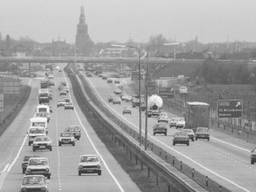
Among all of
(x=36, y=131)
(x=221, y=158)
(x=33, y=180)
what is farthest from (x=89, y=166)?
(x=36, y=131)

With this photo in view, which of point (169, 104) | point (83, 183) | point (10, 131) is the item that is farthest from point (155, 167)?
point (169, 104)

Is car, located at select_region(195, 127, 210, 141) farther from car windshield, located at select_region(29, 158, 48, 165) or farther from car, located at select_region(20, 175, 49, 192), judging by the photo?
car, located at select_region(20, 175, 49, 192)

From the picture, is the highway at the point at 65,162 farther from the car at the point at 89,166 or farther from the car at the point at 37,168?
the car at the point at 37,168

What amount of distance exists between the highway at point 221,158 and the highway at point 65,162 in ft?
12.2

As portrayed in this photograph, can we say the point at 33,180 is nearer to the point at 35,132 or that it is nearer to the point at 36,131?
the point at 35,132

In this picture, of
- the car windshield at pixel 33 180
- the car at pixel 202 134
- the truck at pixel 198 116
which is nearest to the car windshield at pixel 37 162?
the car windshield at pixel 33 180

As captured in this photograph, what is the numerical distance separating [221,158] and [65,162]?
8.81m

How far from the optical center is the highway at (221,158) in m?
45.3

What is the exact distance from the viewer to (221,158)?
6159 centimetres

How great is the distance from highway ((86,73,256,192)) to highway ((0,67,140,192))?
3720mm

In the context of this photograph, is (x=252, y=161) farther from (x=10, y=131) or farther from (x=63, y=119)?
(x=63, y=119)

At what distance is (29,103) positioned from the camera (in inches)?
5965

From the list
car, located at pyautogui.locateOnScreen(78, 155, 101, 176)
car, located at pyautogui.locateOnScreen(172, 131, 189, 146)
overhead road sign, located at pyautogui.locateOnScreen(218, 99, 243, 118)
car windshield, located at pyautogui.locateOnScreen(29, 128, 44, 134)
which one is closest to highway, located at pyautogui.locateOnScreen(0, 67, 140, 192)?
car, located at pyautogui.locateOnScreen(78, 155, 101, 176)

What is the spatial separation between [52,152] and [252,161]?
14718mm
